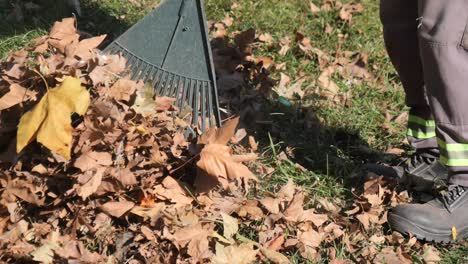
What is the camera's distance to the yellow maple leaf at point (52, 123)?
7.33 feet

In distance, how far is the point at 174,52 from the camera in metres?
2.95

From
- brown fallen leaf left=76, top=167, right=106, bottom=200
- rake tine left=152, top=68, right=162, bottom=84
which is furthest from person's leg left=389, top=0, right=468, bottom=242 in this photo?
brown fallen leaf left=76, top=167, right=106, bottom=200

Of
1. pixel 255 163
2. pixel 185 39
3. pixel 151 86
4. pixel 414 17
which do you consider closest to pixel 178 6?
pixel 185 39

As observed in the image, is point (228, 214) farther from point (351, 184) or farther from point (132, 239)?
point (351, 184)

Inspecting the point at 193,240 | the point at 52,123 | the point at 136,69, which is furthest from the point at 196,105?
the point at 52,123

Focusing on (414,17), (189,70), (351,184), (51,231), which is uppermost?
(414,17)

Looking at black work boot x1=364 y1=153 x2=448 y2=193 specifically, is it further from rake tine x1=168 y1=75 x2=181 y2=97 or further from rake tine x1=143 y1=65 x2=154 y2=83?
rake tine x1=143 y1=65 x2=154 y2=83

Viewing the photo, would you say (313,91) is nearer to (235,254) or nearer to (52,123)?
(235,254)

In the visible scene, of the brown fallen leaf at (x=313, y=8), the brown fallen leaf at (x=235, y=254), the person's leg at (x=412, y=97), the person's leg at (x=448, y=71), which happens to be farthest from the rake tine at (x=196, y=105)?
the brown fallen leaf at (x=313, y=8)

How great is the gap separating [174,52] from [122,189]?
2.46 ft

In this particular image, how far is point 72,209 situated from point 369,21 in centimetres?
277

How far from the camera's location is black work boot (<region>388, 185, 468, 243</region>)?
2.76m

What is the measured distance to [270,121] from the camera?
11.1 ft

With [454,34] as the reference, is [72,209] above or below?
below
